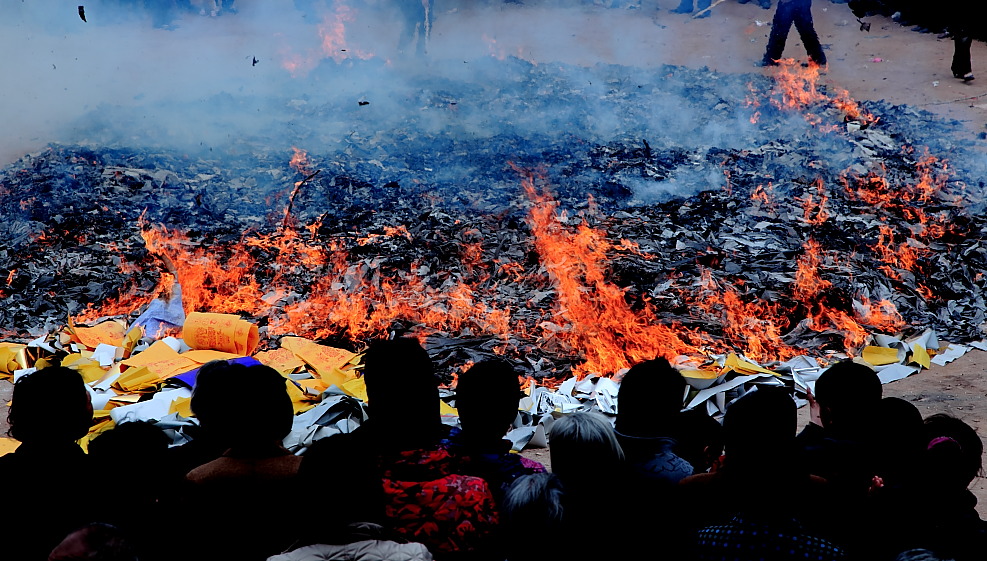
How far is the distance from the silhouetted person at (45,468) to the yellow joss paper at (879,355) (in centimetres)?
554

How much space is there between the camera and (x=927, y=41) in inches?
611

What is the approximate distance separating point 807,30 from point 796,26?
0.27 metres

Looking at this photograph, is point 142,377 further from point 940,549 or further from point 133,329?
point 940,549

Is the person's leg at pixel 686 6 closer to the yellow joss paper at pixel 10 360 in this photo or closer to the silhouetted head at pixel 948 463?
the yellow joss paper at pixel 10 360

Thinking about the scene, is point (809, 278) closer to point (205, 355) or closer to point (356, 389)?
point (356, 389)

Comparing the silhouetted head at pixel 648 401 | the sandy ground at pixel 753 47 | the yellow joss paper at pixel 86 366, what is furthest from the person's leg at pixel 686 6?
the silhouetted head at pixel 648 401

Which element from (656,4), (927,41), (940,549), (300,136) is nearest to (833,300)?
(940,549)

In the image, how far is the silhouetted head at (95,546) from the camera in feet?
6.36

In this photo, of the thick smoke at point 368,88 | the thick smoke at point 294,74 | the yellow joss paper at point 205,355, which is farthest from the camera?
the thick smoke at point 294,74

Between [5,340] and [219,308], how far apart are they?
1698mm

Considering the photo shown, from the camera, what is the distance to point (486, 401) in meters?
2.84

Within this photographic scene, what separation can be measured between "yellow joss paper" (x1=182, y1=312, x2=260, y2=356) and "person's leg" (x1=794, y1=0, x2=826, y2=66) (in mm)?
11010

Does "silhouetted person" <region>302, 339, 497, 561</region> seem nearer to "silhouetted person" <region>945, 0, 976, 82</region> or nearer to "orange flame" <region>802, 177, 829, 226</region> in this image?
"orange flame" <region>802, 177, 829, 226</region>

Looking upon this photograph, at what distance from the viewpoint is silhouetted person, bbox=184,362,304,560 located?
2.42 meters
